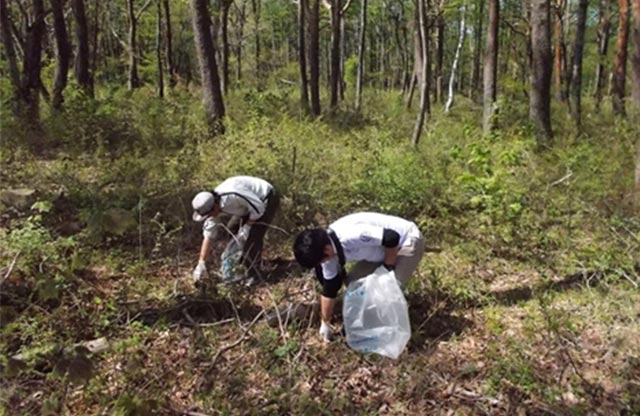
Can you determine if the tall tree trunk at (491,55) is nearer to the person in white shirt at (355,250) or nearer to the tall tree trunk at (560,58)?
the person in white shirt at (355,250)

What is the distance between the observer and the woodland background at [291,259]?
3230mm

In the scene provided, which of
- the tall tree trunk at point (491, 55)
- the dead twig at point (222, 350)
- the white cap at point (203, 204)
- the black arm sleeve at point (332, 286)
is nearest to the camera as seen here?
the dead twig at point (222, 350)

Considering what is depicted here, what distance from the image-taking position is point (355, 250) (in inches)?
156

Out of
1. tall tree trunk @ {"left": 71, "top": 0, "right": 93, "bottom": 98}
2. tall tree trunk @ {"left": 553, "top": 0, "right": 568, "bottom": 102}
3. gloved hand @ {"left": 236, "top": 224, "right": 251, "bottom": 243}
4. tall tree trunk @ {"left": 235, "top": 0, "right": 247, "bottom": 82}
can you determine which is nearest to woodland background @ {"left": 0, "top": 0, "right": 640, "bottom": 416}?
tall tree trunk @ {"left": 71, "top": 0, "right": 93, "bottom": 98}

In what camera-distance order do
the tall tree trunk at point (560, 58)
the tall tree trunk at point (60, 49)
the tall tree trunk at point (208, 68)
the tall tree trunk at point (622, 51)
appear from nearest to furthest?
the tall tree trunk at point (208, 68) → the tall tree trunk at point (60, 49) → the tall tree trunk at point (622, 51) → the tall tree trunk at point (560, 58)

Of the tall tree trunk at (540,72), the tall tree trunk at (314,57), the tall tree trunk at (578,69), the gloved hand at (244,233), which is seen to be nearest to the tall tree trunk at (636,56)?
the tall tree trunk at (578,69)

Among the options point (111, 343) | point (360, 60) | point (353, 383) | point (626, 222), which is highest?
point (360, 60)

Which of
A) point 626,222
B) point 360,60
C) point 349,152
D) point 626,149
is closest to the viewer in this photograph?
point 626,222

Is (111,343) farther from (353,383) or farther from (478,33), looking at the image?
(478,33)

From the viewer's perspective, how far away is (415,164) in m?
6.66

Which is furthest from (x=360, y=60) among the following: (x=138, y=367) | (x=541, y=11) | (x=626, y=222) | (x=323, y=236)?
(x=138, y=367)

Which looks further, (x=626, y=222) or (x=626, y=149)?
(x=626, y=149)

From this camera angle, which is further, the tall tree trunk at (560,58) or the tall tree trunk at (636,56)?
the tall tree trunk at (560,58)

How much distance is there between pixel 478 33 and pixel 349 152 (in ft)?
66.1
